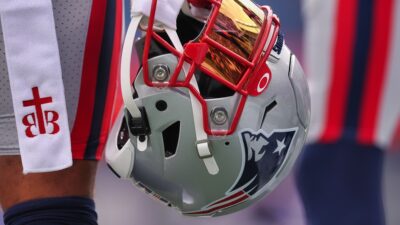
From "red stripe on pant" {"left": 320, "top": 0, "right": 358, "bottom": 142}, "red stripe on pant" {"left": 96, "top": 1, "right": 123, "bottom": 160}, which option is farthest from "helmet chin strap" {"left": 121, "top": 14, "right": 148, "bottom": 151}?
"red stripe on pant" {"left": 320, "top": 0, "right": 358, "bottom": 142}

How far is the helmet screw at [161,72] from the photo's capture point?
1.68 meters

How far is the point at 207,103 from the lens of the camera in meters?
1.69

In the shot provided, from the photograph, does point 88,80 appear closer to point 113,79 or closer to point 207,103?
A: point 113,79

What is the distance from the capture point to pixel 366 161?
6.66 feet

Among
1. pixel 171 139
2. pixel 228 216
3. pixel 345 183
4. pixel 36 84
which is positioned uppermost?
pixel 36 84

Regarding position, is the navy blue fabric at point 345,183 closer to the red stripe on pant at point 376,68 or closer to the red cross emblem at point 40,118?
the red stripe on pant at point 376,68

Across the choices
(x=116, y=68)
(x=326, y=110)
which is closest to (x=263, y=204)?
(x=326, y=110)

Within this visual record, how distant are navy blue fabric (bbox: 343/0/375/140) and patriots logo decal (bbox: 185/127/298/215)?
11.4 inches

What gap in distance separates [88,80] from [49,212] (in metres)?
0.23

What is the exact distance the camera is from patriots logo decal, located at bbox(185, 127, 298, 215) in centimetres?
172

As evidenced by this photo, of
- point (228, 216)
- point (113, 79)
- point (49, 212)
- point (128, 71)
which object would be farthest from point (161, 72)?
point (228, 216)

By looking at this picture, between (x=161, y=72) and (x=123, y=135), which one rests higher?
(x=161, y=72)

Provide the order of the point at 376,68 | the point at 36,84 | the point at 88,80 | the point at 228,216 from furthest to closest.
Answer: the point at 228,216 < the point at 376,68 < the point at 88,80 < the point at 36,84

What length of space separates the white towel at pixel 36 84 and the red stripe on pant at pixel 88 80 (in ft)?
0.33
